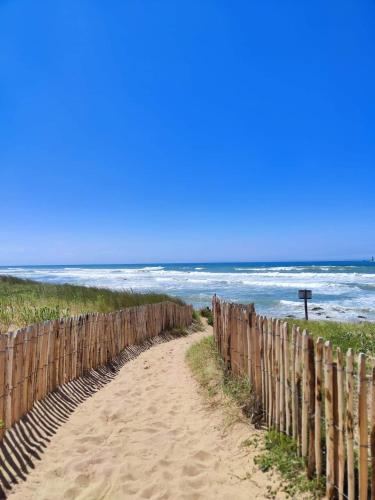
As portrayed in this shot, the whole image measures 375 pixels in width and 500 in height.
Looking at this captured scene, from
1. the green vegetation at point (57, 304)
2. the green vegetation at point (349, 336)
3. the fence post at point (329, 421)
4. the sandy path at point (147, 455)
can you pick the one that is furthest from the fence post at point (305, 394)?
the green vegetation at point (57, 304)

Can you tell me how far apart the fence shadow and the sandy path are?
10cm

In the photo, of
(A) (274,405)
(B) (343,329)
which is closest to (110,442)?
(A) (274,405)

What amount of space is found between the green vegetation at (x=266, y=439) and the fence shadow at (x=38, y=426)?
1836 millimetres

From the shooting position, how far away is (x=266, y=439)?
430 centimetres

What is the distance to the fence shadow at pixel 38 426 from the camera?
152 inches

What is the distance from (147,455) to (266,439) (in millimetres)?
1285

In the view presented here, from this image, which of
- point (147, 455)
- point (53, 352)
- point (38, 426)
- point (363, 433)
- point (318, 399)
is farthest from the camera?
point (53, 352)

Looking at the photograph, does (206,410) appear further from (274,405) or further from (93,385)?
(93,385)

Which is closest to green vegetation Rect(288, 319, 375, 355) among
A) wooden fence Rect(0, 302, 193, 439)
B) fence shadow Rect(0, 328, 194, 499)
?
wooden fence Rect(0, 302, 193, 439)

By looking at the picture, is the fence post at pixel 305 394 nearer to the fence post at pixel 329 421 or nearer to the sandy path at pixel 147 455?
the fence post at pixel 329 421

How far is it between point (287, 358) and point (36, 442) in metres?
2.93

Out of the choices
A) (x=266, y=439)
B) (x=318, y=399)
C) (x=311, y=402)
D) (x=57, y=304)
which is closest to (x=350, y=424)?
(x=318, y=399)

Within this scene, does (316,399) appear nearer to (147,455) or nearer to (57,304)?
(147,455)

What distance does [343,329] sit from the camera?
1111cm
